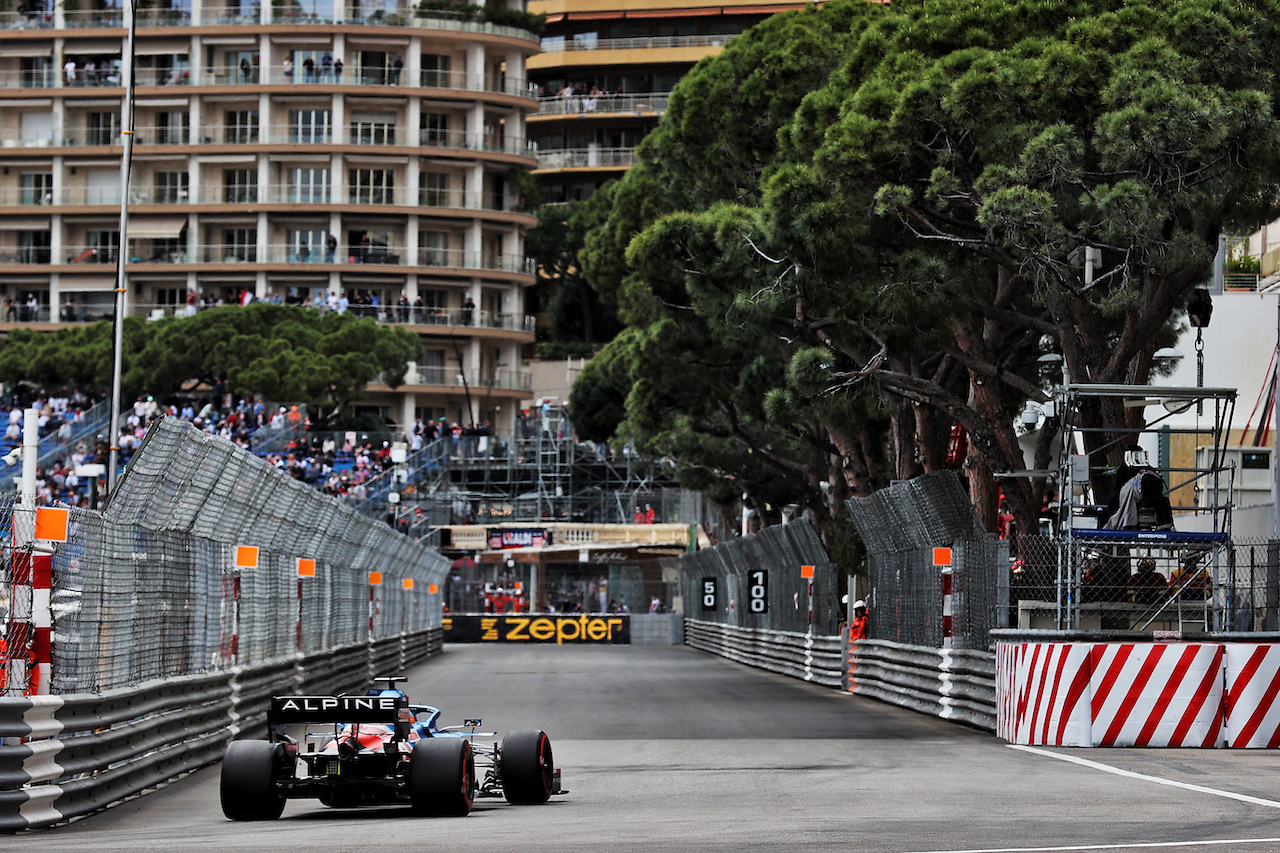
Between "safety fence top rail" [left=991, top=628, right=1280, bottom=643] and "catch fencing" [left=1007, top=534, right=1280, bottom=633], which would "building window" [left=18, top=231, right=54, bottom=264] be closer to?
"catch fencing" [left=1007, top=534, right=1280, bottom=633]

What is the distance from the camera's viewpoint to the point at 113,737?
40.6 ft

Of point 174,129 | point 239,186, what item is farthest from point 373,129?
point 174,129

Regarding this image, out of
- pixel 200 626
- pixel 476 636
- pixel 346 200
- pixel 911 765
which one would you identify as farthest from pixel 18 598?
pixel 346 200

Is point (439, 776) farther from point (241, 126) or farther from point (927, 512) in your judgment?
point (241, 126)

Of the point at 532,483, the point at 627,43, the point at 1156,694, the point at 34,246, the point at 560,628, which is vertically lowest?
the point at 560,628

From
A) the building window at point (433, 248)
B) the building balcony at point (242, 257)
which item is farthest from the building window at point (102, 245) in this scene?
the building window at point (433, 248)

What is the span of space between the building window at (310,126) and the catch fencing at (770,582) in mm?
47956

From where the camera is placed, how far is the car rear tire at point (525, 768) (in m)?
12.1

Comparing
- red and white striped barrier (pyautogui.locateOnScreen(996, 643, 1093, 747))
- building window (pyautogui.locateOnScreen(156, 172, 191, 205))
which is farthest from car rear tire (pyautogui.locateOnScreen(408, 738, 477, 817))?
building window (pyautogui.locateOnScreen(156, 172, 191, 205))

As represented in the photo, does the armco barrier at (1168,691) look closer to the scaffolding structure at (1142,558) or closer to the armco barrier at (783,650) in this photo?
the scaffolding structure at (1142,558)

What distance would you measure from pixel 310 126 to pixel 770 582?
6395 centimetres

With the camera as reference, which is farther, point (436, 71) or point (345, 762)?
point (436, 71)

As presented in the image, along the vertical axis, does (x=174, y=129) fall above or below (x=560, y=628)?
above

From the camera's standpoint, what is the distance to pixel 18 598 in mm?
11336
